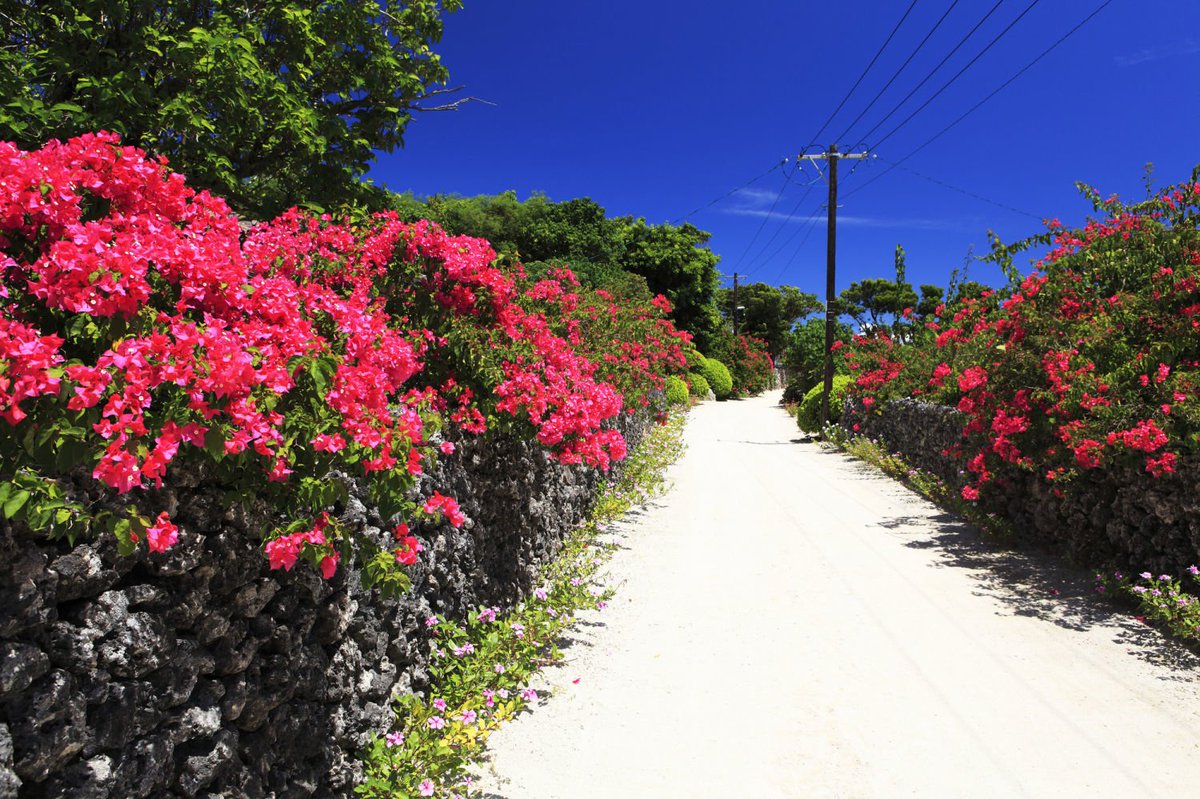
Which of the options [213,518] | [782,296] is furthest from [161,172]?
[782,296]

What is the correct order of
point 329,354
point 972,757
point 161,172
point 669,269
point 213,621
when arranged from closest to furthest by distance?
point 213,621 → point 329,354 → point 161,172 → point 972,757 → point 669,269

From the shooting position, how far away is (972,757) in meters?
3.45

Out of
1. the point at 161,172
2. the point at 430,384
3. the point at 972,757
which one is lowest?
the point at 972,757

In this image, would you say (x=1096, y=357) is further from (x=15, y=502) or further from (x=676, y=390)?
(x=676, y=390)

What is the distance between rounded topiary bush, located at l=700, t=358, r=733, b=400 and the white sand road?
82.6 feet

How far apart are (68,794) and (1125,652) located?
568cm

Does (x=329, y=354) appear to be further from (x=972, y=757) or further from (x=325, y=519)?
(x=972, y=757)

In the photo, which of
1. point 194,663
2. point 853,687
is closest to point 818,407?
point 853,687

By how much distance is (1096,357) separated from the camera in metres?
5.96

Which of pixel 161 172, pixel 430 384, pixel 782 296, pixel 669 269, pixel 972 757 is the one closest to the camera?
pixel 161 172

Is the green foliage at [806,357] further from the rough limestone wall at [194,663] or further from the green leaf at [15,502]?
the green leaf at [15,502]

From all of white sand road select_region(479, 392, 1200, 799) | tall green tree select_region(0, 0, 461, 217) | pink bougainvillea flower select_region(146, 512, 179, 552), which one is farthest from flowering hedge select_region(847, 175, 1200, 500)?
tall green tree select_region(0, 0, 461, 217)

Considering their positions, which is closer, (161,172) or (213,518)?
(213,518)

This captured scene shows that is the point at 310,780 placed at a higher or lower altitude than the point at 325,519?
lower
